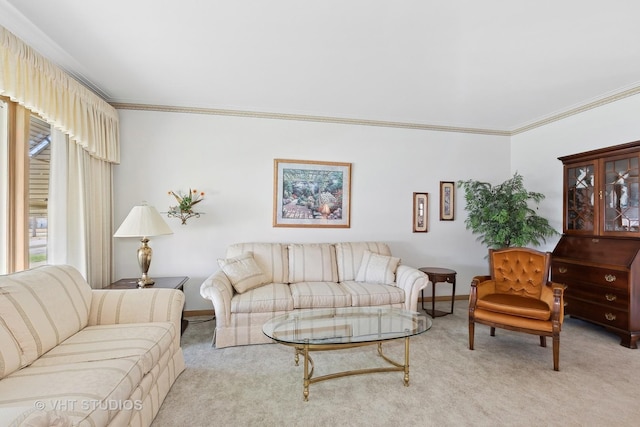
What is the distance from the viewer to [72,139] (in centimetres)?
285

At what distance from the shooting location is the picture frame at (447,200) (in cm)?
444

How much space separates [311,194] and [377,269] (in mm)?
1337

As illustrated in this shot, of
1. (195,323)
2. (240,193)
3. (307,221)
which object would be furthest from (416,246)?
(195,323)

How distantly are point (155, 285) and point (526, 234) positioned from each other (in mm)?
4411

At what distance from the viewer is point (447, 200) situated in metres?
4.46

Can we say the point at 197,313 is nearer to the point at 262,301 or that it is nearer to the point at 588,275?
the point at 262,301

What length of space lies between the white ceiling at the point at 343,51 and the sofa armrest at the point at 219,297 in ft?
6.85

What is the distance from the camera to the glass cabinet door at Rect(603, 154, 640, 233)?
9.76ft

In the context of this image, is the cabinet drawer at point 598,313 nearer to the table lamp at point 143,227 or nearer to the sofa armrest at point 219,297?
the sofa armrest at point 219,297

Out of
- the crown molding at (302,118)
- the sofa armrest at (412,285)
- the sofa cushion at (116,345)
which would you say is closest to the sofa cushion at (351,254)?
the sofa armrest at (412,285)

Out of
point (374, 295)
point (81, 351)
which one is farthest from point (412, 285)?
point (81, 351)

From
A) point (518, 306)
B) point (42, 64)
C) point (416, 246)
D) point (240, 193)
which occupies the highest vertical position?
point (42, 64)

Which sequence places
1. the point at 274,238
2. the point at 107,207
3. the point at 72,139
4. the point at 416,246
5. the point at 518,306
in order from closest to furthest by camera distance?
1. the point at 518,306
2. the point at 72,139
3. the point at 107,207
4. the point at 274,238
5. the point at 416,246

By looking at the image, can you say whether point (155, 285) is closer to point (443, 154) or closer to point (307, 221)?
point (307, 221)
